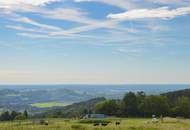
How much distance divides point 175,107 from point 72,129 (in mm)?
67875

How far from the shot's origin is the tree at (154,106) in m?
105

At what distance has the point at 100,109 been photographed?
359 ft

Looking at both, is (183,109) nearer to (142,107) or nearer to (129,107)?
(142,107)

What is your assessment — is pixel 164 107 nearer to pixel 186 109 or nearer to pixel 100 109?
pixel 186 109

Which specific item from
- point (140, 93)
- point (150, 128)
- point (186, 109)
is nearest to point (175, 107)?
point (186, 109)

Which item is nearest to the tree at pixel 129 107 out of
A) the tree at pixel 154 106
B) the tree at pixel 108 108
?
the tree at pixel 154 106

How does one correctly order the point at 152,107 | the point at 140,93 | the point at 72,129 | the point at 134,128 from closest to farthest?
1. the point at 72,129
2. the point at 134,128
3. the point at 152,107
4. the point at 140,93

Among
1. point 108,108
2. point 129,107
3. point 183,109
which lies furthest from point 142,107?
point 183,109

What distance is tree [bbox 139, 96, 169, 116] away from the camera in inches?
4141

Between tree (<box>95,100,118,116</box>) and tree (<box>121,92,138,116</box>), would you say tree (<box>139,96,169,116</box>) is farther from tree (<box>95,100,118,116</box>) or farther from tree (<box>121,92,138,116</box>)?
tree (<box>95,100,118,116</box>)

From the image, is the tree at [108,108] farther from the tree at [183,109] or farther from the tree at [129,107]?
the tree at [183,109]

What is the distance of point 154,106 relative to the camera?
106812mm

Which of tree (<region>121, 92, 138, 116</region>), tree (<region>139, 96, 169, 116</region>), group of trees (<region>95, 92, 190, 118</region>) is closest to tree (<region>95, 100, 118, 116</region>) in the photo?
group of trees (<region>95, 92, 190, 118</region>)

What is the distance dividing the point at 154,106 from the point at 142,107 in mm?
4127
